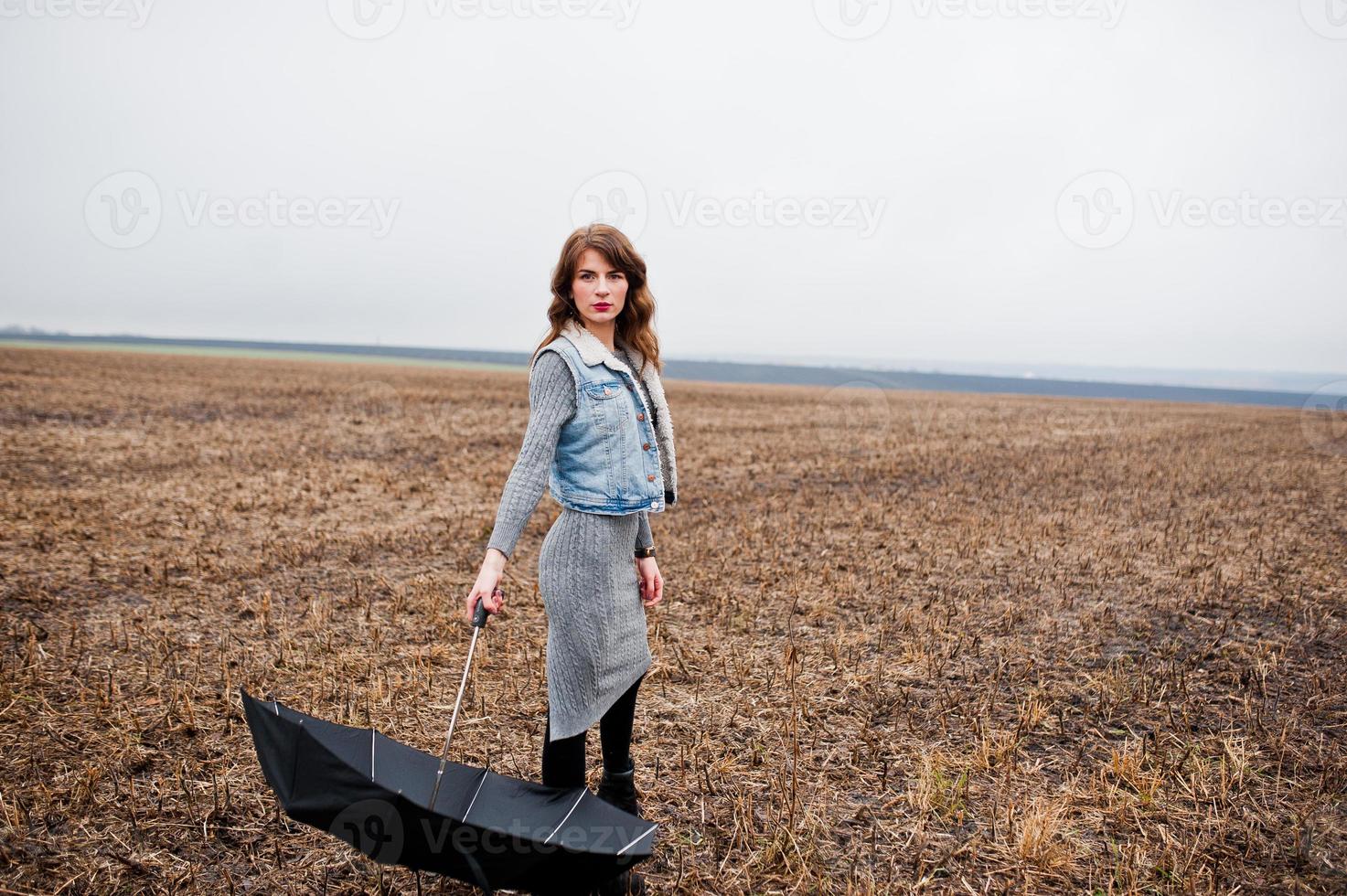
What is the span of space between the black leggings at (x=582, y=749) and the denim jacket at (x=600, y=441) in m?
0.74

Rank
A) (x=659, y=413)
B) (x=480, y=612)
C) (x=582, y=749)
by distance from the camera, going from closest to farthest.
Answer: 1. (x=480, y=612)
2. (x=582, y=749)
3. (x=659, y=413)

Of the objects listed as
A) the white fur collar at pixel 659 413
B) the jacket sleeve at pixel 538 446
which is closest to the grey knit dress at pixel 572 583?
the jacket sleeve at pixel 538 446

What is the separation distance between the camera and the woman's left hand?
304 cm

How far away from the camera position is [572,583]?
2.67 m

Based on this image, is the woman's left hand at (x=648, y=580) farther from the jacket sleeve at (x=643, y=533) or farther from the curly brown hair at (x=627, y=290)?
the curly brown hair at (x=627, y=290)

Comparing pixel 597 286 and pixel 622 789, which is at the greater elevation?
pixel 597 286

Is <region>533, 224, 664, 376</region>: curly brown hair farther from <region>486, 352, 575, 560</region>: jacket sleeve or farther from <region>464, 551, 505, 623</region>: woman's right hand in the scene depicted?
<region>464, 551, 505, 623</region>: woman's right hand

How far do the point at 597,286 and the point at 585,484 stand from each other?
2.36 feet

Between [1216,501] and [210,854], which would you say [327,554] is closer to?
[210,854]

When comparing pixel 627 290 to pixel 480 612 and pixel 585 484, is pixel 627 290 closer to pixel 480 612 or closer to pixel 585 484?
pixel 585 484

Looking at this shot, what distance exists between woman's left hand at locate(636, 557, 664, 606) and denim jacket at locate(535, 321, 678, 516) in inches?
13.5

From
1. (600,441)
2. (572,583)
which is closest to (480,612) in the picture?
(572,583)

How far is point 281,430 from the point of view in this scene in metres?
17.7

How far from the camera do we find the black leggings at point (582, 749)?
2803 millimetres
